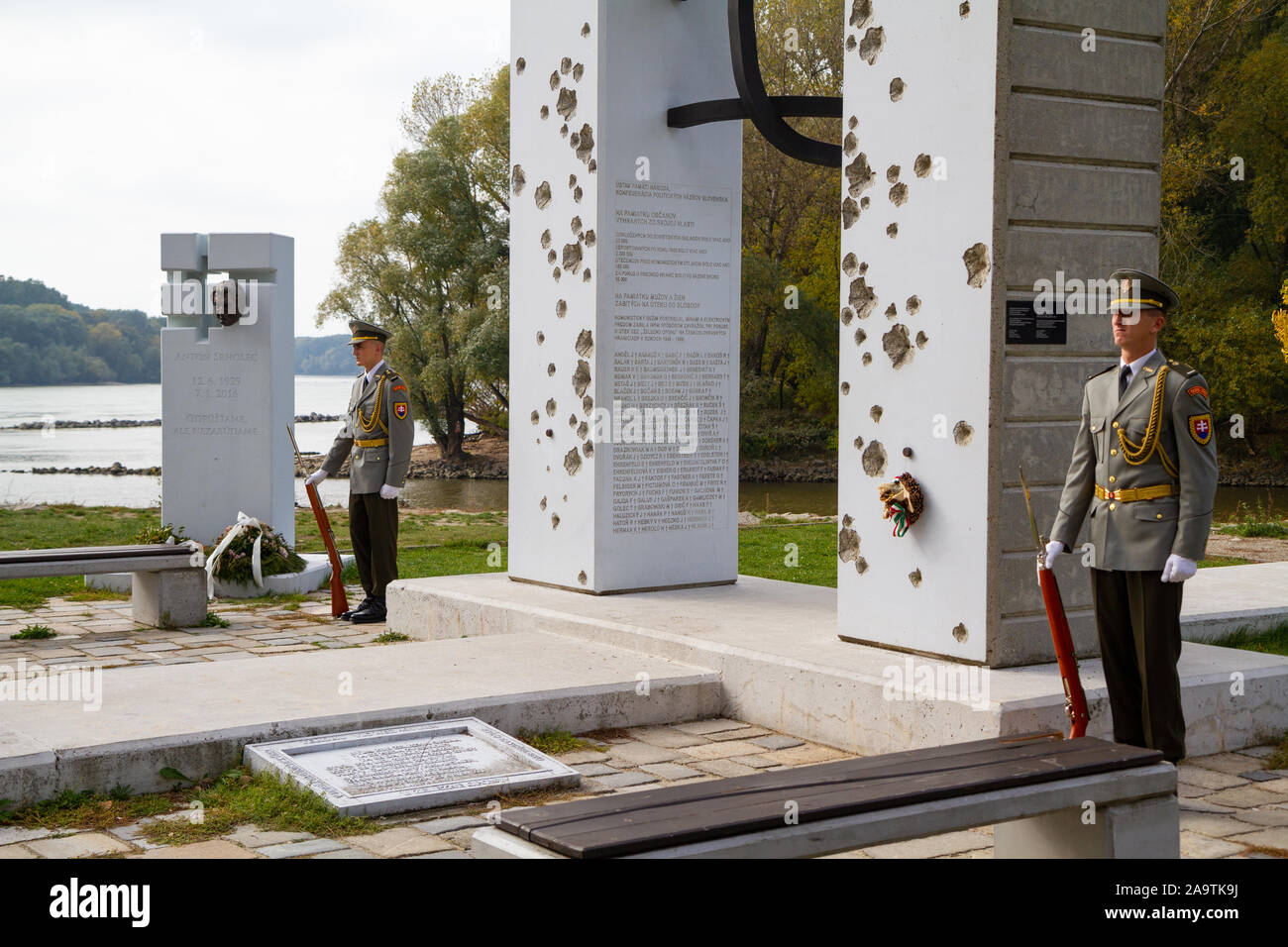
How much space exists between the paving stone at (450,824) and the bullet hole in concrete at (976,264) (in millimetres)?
3089

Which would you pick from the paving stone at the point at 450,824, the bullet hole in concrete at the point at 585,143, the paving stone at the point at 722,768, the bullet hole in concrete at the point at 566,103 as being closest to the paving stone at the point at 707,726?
the paving stone at the point at 722,768

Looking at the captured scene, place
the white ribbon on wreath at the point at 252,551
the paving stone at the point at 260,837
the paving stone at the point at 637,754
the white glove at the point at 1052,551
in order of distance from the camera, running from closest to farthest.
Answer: the paving stone at the point at 260,837
the white glove at the point at 1052,551
the paving stone at the point at 637,754
the white ribbon on wreath at the point at 252,551

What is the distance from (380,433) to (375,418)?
0.37 feet

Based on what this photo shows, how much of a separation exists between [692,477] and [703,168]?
193 centimetres

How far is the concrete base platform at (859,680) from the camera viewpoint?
564 cm

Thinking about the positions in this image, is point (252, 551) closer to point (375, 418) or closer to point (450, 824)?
point (375, 418)

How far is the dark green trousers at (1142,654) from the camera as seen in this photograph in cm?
529

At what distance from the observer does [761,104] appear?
7.92 m

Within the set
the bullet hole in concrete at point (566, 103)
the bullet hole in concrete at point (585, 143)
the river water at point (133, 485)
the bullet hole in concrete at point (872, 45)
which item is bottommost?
the river water at point (133, 485)

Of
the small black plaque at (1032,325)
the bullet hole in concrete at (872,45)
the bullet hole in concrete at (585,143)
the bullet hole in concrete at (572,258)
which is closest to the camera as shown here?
the small black plaque at (1032,325)

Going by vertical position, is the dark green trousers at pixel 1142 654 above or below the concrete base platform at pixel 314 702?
above

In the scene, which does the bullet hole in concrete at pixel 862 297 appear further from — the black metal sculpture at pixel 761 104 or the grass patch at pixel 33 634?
the grass patch at pixel 33 634

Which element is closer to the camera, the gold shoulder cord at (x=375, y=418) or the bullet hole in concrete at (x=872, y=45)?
the bullet hole in concrete at (x=872, y=45)
